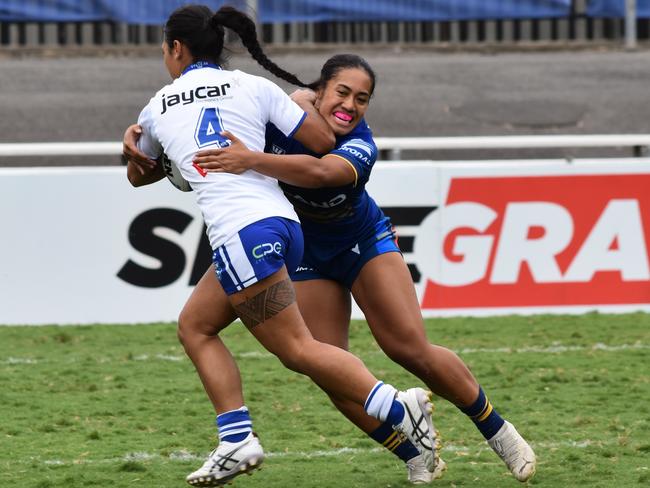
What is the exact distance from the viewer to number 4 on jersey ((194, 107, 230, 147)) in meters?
5.06

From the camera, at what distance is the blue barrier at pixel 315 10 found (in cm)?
1506

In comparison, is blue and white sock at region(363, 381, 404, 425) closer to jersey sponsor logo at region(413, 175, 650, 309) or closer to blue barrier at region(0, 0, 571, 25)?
jersey sponsor logo at region(413, 175, 650, 309)

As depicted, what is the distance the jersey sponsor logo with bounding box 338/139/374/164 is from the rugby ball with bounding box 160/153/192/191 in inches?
22.7

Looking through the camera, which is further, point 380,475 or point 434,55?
point 434,55

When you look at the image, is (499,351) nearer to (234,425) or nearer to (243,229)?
(234,425)

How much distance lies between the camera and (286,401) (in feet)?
23.8

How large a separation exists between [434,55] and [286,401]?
9142mm

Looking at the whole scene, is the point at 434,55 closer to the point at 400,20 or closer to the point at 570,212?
the point at 400,20

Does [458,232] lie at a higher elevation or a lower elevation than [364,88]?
lower

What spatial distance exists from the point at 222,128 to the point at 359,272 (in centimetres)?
88

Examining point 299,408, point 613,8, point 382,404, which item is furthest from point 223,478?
point 613,8

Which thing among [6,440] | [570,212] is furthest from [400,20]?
[6,440]

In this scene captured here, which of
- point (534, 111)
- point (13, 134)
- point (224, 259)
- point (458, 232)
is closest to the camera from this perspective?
point (224, 259)

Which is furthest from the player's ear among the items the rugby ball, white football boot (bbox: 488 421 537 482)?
white football boot (bbox: 488 421 537 482)
